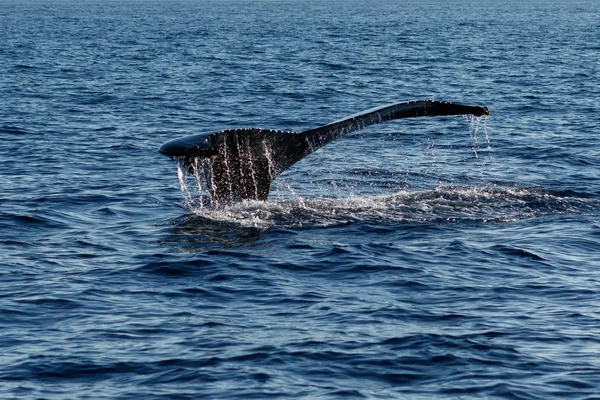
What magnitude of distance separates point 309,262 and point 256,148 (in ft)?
6.44

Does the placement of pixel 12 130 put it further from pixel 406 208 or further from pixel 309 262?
pixel 309 262

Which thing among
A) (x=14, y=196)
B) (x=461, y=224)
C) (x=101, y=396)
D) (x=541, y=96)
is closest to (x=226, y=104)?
(x=541, y=96)

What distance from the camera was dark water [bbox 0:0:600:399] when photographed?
40.0 ft

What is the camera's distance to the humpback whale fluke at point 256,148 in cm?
1576

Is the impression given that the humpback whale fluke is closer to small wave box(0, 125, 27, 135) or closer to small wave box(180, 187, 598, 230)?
small wave box(180, 187, 598, 230)

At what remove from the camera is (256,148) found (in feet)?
55.7

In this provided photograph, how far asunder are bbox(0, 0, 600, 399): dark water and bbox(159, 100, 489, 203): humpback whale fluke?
66 centimetres

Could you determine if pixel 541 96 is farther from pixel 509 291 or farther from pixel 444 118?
pixel 509 291

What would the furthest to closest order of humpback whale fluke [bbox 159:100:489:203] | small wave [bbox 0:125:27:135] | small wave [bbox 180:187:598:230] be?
small wave [bbox 0:125:27:135]
small wave [bbox 180:187:598:230]
humpback whale fluke [bbox 159:100:489:203]

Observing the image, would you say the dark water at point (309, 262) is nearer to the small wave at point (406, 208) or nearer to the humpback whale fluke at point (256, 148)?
the small wave at point (406, 208)

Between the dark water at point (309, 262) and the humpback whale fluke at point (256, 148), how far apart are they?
0.66m

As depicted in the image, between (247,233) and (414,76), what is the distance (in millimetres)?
31465

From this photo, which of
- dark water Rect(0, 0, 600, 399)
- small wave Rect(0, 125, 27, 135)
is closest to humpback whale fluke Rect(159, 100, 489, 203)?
dark water Rect(0, 0, 600, 399)

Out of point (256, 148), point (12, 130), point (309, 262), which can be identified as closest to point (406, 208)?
point (256, 148)
